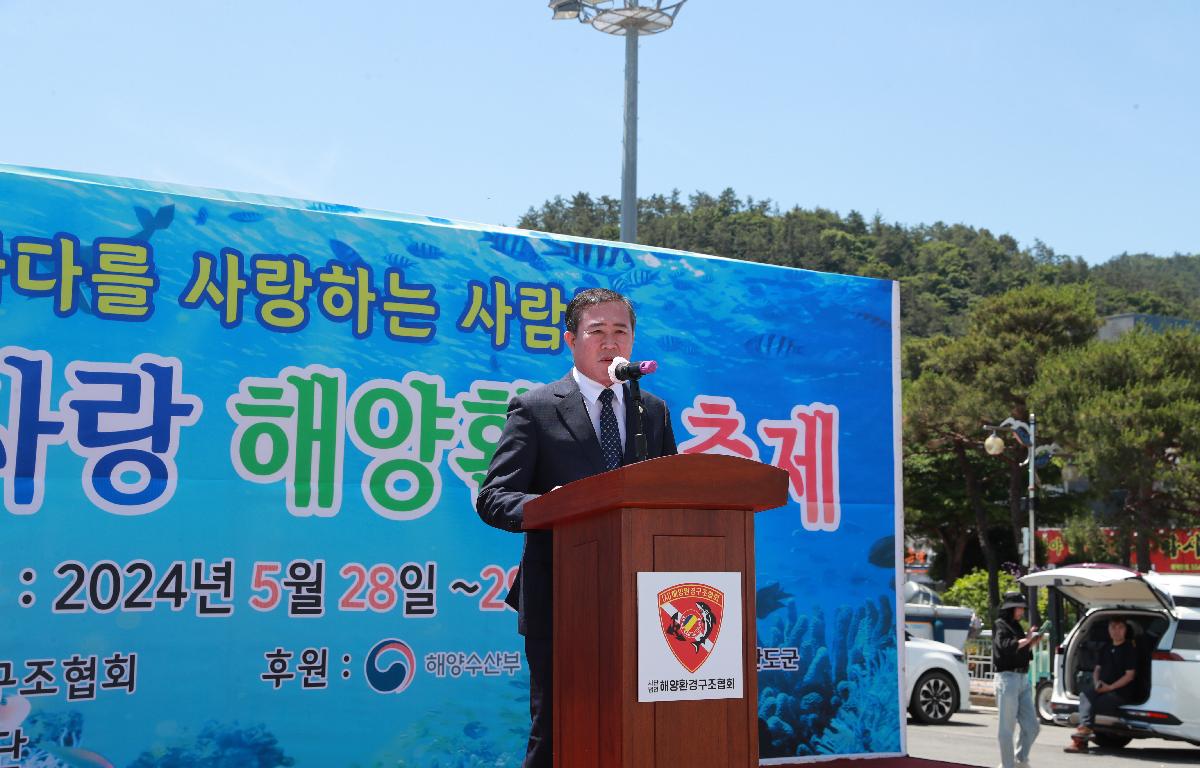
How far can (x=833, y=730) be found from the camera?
886 centimetres

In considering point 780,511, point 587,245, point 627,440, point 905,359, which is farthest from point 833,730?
point 905,359

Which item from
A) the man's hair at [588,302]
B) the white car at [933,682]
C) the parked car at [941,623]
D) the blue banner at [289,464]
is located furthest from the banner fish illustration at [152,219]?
the parked car at [941,623]

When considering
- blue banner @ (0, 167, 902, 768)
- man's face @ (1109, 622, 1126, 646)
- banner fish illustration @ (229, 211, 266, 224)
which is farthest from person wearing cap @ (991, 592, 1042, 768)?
banner fish illustration @ (229, 211, 266, 224)

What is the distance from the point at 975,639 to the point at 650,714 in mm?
24282

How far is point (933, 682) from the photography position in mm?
15148

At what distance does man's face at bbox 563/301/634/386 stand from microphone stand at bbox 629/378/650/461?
0.20 metres

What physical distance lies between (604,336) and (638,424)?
395mm

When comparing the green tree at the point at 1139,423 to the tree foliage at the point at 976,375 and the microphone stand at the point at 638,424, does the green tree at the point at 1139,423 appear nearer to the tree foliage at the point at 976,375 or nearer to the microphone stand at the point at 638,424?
the tree foliage at the point at 976,375

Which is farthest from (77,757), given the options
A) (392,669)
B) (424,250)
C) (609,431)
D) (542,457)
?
(609,431)

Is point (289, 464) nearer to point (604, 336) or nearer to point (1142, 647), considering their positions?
point (604, 336)

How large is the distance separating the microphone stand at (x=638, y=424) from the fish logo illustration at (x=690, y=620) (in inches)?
19.5

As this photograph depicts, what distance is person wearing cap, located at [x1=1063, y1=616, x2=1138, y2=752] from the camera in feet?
42.2

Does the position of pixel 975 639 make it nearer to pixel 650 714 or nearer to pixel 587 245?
pixel 587 245

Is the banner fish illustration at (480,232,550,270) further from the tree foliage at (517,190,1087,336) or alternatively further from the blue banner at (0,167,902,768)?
the tree foliage at (517,190,1087,336)
